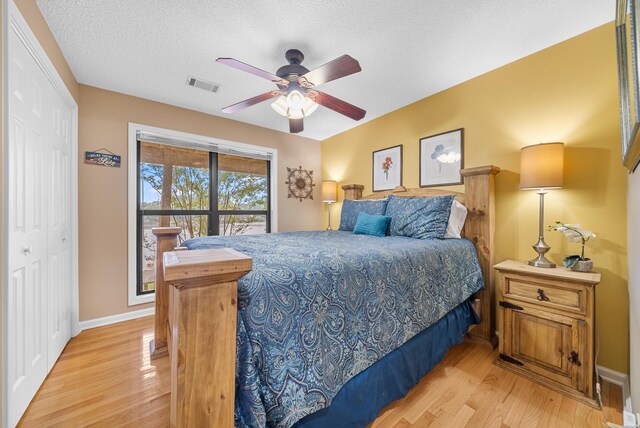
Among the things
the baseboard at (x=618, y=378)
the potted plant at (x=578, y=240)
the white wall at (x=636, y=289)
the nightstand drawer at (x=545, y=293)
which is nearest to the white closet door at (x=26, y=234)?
the white wall at (x=636, y=289)

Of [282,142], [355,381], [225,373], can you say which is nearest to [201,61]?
[282,142]

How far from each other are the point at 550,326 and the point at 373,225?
1.45m

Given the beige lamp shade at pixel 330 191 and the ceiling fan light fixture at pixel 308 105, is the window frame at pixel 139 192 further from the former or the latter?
the ceiling fan light fixture at pixel 308 105

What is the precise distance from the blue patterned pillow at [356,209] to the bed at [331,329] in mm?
906

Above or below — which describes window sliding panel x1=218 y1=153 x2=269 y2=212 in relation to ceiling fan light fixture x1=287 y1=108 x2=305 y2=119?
below

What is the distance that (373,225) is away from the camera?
8.32 ft

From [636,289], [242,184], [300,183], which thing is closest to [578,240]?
[636,289]

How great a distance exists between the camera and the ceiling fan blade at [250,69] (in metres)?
1.59

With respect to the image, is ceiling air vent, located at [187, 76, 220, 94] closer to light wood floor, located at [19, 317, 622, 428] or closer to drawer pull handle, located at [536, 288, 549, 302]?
light wood floor, located at [19, 317, 622, 428]

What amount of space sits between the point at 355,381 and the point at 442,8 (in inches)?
87.1

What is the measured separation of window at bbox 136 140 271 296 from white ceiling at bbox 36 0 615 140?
874mm

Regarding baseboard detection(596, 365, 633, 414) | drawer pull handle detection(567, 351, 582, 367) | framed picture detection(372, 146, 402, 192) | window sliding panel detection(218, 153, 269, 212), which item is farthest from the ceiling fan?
baseboard detection(596, 365, 633, 414)

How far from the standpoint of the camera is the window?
9.67 feet

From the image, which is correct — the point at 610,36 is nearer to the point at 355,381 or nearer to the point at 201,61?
the point at 355,381
